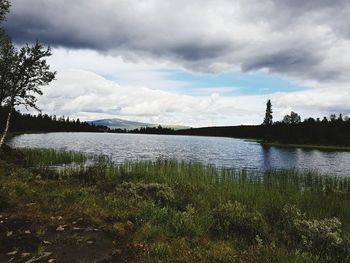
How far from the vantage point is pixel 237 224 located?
38.8 feet

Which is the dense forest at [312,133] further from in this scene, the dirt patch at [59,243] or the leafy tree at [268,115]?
the dirt patch at [59,243]

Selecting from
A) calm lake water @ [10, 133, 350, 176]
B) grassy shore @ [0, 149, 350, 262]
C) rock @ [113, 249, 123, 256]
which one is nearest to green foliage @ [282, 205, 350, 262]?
grassy shore @ [0, 149, 350, 262]

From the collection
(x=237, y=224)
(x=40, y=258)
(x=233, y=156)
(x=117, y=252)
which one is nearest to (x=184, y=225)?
(x=237, y=224)

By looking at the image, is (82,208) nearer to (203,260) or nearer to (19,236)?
(19,236)

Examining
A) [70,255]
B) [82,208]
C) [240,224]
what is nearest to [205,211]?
[240,224]

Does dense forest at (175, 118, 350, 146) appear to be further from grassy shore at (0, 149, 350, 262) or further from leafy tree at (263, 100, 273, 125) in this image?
grassy shore at (0, 149, 350, 262)

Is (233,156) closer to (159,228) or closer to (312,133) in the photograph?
(159,228)

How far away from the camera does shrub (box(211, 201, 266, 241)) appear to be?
11312 mm

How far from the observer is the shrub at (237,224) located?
11.3 meters

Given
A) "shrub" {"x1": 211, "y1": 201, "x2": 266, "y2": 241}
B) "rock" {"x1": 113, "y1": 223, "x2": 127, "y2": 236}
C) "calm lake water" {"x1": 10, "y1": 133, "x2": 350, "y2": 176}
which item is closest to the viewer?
"rock" {"x1": 113, "y1": 223, "x2": 127, "y2": 236}

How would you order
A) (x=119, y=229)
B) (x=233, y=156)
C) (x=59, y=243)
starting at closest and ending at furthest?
(x=59, y=243) → (x=119, y=229) → (x=233, y=156)

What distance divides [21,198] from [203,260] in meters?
9.39

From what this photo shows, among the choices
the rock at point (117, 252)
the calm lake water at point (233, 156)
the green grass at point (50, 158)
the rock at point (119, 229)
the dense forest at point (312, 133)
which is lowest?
the calm lake water at point (233, 156)

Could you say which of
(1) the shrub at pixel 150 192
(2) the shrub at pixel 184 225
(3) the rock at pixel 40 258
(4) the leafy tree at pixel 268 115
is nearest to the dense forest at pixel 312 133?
(4) the leafy tree at pixel 268 115
